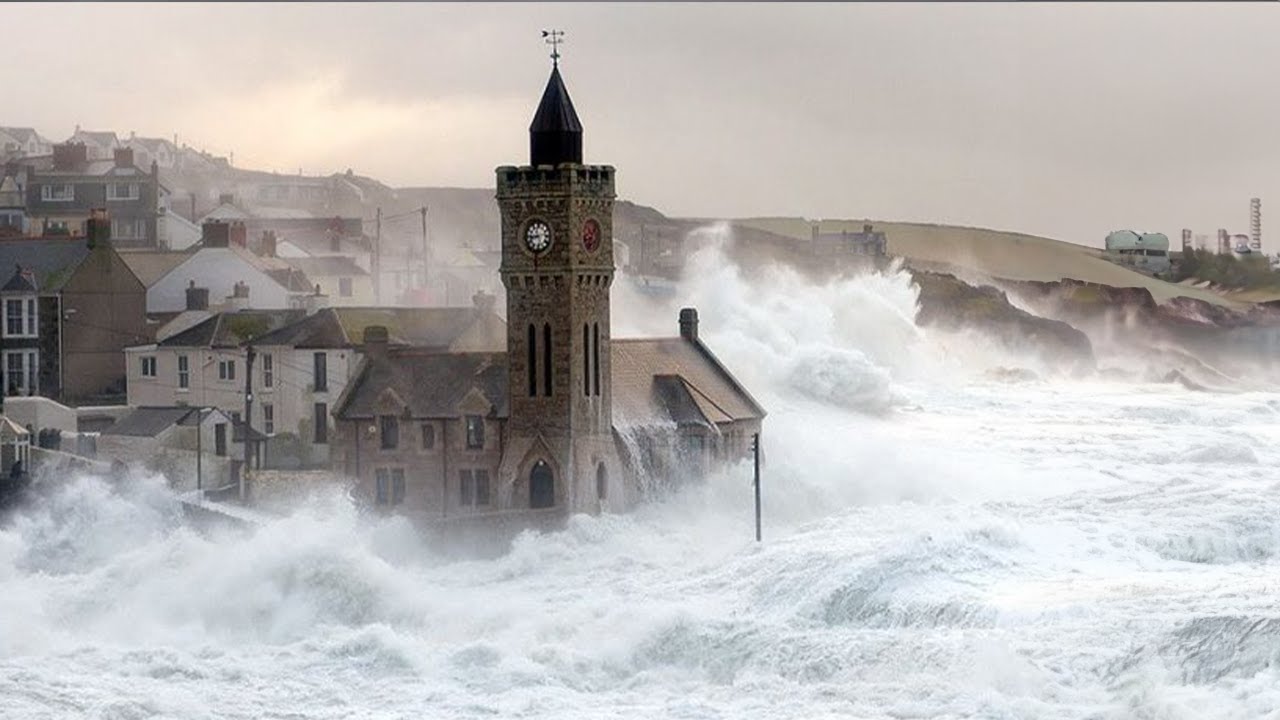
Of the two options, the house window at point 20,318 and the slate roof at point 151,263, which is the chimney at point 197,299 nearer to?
the slate roof at point 151,263

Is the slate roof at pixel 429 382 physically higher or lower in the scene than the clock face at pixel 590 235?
lower

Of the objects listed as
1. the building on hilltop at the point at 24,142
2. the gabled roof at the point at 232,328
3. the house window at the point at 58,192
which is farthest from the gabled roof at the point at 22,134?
the gabled roof at the point at 232,328

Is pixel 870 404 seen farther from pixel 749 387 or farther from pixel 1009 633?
pixel 1009 633

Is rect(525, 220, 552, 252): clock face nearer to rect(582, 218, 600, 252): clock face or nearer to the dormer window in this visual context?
rect(582, 218, 600, 252): clock face

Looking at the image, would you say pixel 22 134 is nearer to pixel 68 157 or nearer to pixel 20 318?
pixel 68 157

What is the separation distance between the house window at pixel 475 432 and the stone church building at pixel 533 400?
2 centimetres

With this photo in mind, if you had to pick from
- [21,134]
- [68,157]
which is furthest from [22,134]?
[68,157]

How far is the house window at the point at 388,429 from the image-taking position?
49312 mm

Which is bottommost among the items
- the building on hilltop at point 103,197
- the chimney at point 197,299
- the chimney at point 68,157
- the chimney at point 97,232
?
the chimney at point 197,299

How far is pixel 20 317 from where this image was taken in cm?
5828

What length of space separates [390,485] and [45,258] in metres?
14.6

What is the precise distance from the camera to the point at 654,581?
143 feet

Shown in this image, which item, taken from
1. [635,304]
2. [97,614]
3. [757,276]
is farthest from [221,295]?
[757,276]

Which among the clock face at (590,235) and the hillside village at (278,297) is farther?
the hillside village at (278,297)
